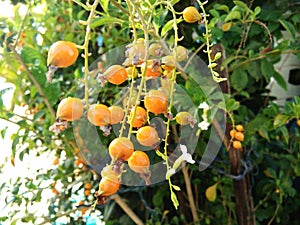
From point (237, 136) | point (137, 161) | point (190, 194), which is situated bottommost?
point (190, 194)

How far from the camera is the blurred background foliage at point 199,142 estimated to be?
2.59 ft

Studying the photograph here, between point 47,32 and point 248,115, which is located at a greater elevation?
point 47,32

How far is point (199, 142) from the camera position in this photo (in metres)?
0.72

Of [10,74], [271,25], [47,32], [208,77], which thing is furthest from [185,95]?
[47,32]

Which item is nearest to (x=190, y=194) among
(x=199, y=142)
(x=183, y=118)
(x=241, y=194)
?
(x=241, y=194)

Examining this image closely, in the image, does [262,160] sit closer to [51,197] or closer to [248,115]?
[248,115]

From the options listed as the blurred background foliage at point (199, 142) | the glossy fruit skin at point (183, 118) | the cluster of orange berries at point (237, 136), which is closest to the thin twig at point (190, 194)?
the blurred background foliage at point (199, 142)

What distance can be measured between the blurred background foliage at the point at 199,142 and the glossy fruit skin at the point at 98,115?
1.37 ft

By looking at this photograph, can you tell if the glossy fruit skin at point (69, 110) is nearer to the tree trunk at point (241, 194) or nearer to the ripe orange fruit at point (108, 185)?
the ripe orange fruit at point (108, 185)

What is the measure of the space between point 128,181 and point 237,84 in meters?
0.30

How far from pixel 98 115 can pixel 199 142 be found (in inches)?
16.7

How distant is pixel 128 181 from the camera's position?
60cm

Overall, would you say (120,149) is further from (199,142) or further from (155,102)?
(199,142)

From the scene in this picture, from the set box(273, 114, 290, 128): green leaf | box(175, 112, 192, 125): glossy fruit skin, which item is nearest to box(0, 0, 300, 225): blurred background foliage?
box(273, 114, 290, 128): green leaf
